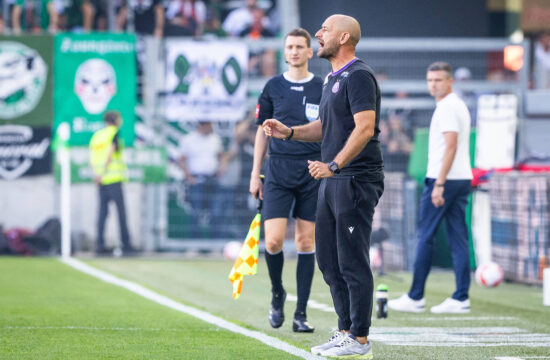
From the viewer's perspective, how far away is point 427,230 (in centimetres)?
969

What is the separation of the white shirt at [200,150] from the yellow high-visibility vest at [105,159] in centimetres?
98

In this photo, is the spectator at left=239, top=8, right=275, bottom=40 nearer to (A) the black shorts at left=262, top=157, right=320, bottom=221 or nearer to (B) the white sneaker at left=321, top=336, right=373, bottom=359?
(A) the black shorts at left=262, top=157, right=320, bottom=221

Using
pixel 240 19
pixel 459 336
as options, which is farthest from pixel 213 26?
pixel 459 336

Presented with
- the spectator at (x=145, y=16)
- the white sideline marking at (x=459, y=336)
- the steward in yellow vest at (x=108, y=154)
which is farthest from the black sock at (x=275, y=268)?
the spectator at (x=145, y=16)

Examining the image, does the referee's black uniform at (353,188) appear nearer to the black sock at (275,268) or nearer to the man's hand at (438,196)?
the black sock at (275,268)

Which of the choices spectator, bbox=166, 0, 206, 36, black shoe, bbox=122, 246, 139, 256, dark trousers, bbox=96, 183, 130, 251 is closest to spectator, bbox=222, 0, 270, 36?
spectator, bbox=166, 0, 206, 36

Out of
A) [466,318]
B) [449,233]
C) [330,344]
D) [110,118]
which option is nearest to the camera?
[330,344]

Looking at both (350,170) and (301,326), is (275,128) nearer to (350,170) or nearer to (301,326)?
(350,170)

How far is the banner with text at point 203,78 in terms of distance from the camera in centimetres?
1672

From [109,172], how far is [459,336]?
32.1ft

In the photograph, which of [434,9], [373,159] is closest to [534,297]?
[373,159]

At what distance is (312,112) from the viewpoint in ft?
26.3

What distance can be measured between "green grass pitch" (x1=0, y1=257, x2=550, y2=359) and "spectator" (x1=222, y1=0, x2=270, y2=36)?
24.3 ft

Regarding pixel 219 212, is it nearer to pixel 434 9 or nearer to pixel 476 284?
pixel 476 284
